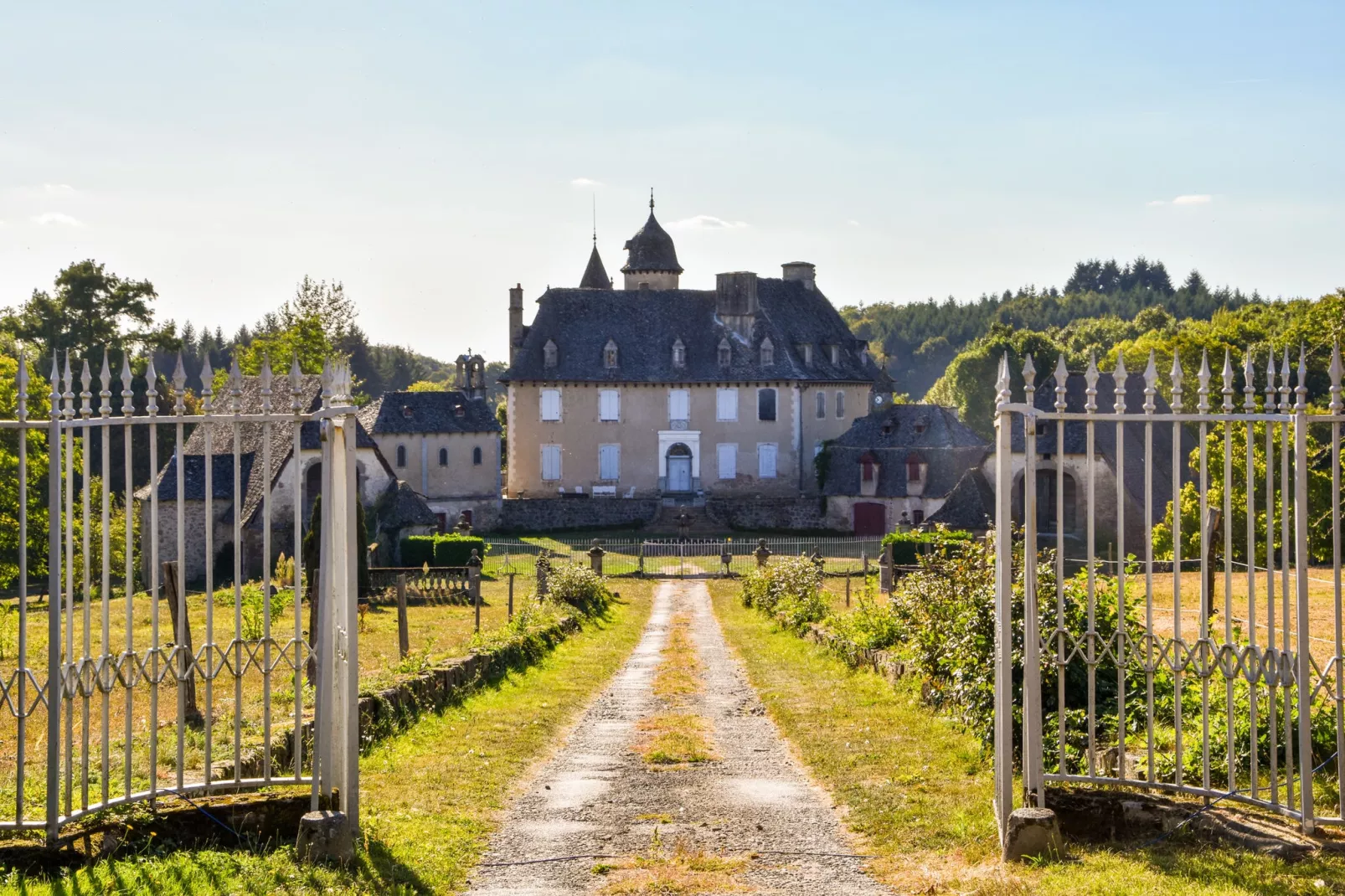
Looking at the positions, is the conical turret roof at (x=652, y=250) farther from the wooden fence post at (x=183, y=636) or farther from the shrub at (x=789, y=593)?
the wooden fence post at (x=183, y=636)

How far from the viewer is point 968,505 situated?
43031mm

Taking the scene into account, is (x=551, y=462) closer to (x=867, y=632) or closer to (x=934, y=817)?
(x=867, y=632)

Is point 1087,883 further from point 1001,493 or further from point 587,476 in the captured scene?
point 587,476

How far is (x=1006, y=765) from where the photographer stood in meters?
7.29

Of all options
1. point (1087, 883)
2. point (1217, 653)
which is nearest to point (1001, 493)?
point (1217, 653)

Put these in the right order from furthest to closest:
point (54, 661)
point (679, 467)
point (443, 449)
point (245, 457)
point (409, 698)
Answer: point (679, 467), point (443, 449), point (245, 457), point (409, 698), point (54, 661)

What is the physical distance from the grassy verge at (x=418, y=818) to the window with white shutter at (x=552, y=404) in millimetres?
40427

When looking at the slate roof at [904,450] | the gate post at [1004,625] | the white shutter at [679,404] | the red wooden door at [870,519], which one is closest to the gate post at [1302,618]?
the gate post at [1004,625]

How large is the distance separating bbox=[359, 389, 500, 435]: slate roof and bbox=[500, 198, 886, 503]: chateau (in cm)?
290

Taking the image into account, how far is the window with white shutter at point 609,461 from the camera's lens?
5553 centimetres

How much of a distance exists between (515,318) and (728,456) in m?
10.9

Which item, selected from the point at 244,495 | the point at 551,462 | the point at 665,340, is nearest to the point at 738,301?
the point at 665,340

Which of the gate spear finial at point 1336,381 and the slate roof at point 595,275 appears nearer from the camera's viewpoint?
the gate spear finial at point 1336,381

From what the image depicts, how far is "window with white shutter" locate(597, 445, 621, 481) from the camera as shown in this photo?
55531mm
